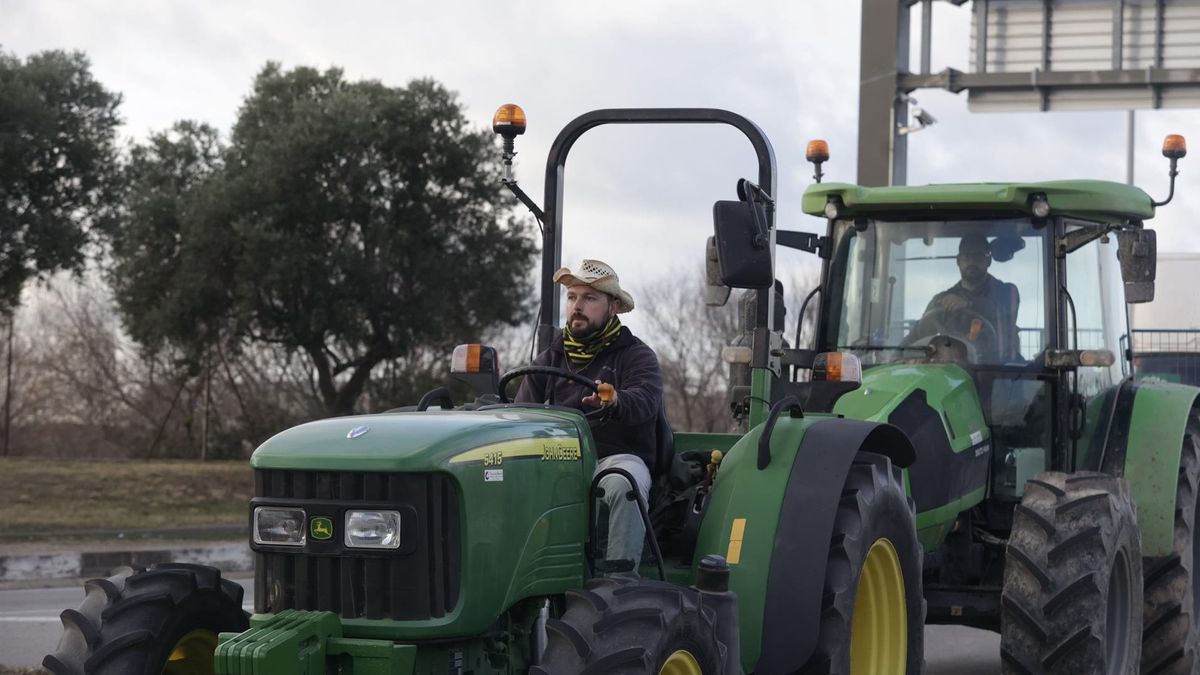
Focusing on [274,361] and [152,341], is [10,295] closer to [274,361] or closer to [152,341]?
[152,341]

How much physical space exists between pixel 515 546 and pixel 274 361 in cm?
2816

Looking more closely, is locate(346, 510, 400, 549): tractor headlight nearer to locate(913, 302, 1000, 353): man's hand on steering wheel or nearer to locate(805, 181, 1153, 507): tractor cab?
locate(805, 181, 1153, 507): tractor cab

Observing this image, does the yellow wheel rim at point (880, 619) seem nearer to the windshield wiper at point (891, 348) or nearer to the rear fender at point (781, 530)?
the rear fender at point (781, 530)

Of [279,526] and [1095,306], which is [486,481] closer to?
[279,526]

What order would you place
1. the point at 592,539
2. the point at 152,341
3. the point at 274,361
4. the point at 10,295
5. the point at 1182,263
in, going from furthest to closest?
the point at 274,361, the point at 152,341, the point at 10,295, the point at 1182,263, the point at 592,539

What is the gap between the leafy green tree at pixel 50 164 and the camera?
24109 millimetres

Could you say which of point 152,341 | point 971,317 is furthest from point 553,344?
point 152,341

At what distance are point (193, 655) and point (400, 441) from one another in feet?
3.67

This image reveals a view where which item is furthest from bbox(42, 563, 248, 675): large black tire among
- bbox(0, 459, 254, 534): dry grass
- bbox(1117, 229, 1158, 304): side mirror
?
bbox(0, 459, 254, 534): dry grass

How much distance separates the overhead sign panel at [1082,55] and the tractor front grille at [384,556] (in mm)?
12459

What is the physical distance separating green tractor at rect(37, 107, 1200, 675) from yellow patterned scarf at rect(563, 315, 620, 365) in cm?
37

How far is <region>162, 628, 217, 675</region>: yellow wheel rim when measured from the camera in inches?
201

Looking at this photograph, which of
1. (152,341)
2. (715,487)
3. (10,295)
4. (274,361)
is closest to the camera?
(715,487)

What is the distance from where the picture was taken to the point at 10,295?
24.8 m
